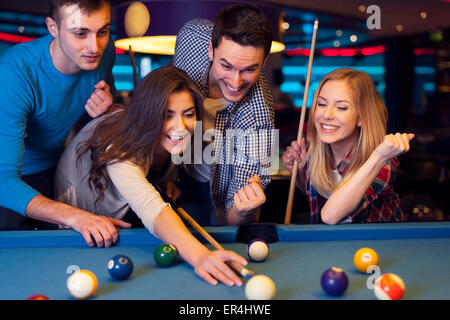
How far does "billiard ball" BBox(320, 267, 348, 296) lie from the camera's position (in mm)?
1178

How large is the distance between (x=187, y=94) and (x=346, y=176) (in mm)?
838

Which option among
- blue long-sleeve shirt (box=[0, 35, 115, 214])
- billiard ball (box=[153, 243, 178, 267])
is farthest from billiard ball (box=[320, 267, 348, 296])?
blue long-sleeve shirt (box=[0, 35, 115, 214])

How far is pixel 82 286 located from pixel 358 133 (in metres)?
1.67

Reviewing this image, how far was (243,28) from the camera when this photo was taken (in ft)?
7.09

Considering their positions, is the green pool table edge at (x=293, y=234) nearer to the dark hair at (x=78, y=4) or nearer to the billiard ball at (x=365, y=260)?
the billiard ball at (x=365, y=260)

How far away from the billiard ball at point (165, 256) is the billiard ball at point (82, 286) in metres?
0.26

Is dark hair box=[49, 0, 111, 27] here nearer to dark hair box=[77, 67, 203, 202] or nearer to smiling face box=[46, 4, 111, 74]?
smiling face box=[46, 4, 111, 74]

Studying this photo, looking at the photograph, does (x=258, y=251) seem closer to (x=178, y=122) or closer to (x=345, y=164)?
(x=178, y=122)

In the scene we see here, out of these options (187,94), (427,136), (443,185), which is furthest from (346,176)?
(427,136)

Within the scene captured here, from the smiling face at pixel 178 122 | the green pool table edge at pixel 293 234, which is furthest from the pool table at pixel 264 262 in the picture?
the smiling face at pixel 178 122

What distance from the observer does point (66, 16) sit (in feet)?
7.56

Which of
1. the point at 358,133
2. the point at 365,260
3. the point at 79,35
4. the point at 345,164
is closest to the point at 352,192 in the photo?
the point at 345,164

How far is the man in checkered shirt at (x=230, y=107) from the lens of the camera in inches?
86.1
